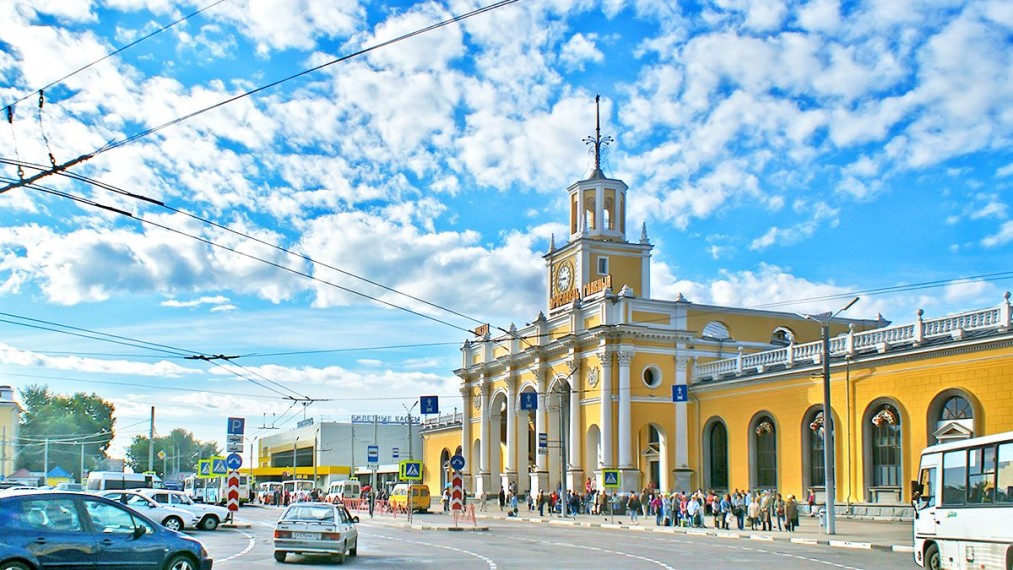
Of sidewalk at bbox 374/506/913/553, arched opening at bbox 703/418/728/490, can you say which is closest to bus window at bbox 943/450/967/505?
sidewalk at bbox 374/506/913/553

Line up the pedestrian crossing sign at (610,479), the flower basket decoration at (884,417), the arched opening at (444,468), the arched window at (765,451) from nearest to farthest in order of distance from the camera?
the flower basket decoration at (884,417) → the pedestrian crossing sign at (610,479) → the arched window at (765,451) → the arched opening at (444,468)

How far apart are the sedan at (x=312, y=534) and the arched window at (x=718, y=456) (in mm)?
34380

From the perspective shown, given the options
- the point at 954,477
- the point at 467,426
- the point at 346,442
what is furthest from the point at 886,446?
the point at 346,442

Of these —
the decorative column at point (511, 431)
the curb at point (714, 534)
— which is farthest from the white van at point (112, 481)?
the decorative column at point (511, 431)

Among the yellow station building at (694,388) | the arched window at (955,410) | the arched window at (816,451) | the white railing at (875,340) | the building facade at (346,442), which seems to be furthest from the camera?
the building facade at (346,442)

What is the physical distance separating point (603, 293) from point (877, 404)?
1874 centimetres

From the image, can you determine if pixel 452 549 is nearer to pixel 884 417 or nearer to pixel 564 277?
pixel 884 417

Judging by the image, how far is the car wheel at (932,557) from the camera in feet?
68.9

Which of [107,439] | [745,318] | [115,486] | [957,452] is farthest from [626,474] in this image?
[107,439]

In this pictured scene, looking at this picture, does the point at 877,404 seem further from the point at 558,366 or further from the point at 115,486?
the point at 115,486

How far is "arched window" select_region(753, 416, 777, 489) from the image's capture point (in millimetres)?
49312

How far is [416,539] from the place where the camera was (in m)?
32.1

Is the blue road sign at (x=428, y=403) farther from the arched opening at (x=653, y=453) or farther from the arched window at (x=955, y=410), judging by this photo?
the arched window at (x=955, y=410)

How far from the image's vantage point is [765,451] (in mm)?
50062
